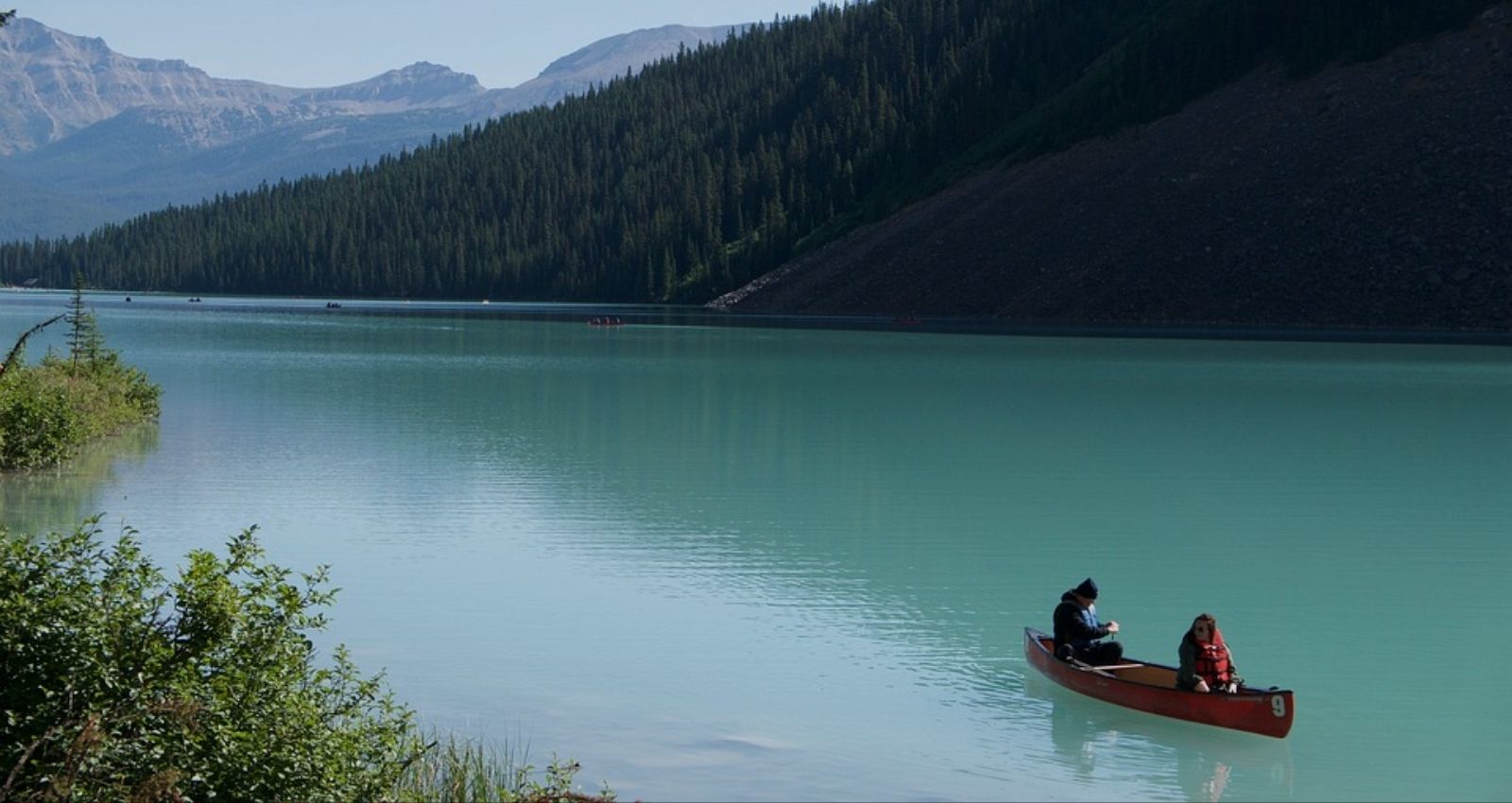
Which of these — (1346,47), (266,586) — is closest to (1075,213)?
(1346,47)

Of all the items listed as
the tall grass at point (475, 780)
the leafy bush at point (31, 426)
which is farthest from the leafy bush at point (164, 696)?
the leafy bush at point (31, 426)

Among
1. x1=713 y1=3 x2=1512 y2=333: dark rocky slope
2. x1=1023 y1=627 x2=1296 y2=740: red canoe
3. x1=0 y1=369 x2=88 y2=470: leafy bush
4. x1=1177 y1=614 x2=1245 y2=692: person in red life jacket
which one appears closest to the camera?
x1=1023 y1=627 x2=1296 y2=740: red canoe

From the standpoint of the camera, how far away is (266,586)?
16.0 m

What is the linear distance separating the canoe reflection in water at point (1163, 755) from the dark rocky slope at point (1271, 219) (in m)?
113

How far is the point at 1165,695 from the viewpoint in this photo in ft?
67.1

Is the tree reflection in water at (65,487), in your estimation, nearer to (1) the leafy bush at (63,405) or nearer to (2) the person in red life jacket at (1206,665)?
(1) the leafy bush at (63,405)

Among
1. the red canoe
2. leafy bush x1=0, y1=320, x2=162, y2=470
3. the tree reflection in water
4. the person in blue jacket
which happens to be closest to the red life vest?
the red canoe

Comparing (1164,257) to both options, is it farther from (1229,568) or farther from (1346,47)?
(1229,568)

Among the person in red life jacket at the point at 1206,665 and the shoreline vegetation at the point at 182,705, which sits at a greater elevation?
the shoreline vegetation at the point at 182,705

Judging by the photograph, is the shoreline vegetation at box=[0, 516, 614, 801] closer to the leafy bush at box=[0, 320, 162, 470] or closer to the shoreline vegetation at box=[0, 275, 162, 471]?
the shoreline vegetation at box=[0, 275, 162, 471]

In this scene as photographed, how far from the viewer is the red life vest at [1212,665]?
66.8 ft

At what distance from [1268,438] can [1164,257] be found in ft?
286

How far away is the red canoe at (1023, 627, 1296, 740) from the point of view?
19.5m

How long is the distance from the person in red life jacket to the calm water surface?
1.87ft
